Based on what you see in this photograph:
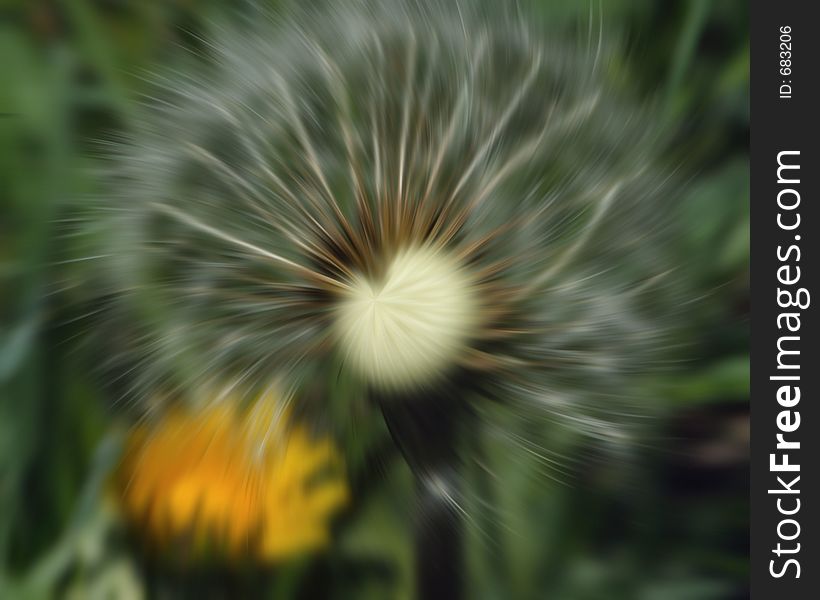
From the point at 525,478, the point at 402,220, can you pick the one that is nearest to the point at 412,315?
the point at 402,220

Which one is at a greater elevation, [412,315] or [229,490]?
[412,315]

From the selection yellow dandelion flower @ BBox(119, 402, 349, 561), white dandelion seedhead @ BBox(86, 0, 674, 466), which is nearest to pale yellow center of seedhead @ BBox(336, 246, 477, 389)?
white dandelion seedhead @ BBox(86, 0, 674, 466)

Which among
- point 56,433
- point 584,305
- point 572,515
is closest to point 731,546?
point 572,515

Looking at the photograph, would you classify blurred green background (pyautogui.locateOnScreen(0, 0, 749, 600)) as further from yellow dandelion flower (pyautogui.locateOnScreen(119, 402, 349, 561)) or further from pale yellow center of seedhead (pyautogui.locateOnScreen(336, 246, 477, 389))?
pale yellow center of seedhead (pyautogui.locateOnScreen(336, 246, 477, 389))

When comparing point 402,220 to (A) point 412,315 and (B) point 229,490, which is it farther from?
(B) point 229,490

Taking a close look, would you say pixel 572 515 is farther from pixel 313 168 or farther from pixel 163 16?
pixel 163 16

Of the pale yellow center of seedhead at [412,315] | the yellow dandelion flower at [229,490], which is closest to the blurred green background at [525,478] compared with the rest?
the yellow dandelion flower at [229,490]

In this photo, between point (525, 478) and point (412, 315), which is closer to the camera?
point (412, 315)

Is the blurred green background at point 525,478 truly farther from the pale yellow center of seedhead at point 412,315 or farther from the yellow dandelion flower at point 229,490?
the pale yellow center of seedhead at point 412,315
